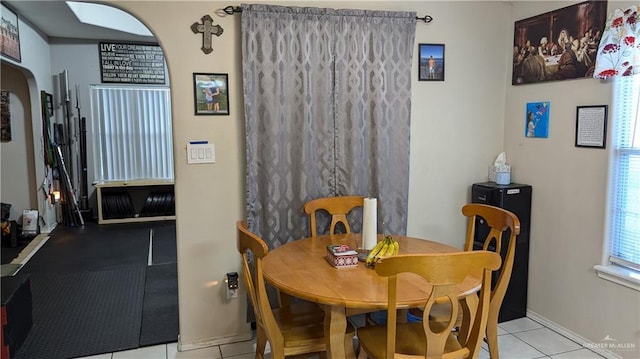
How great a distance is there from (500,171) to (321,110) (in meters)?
1.46

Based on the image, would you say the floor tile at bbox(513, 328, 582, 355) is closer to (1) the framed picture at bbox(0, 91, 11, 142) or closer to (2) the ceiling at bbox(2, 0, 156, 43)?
(2) the ceiling at bbox(2, 0, 156, 43)

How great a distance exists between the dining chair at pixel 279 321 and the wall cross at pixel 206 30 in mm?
1210

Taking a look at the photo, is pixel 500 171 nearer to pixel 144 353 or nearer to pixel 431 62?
pixel 431 62

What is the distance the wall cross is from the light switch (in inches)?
22.4

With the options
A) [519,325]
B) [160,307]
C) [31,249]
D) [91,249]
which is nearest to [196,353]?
[160,307]

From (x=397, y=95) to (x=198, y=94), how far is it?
1.32 metres

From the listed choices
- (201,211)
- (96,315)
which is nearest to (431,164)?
(201,211)

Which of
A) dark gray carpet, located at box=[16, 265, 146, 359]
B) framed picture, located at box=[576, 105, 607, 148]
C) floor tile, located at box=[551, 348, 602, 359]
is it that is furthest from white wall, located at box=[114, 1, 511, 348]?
floor tile, located at box=[551, 348, 602, 359]

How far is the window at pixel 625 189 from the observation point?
2654 millimetres

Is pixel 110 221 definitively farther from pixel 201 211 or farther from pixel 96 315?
pixel 201 211

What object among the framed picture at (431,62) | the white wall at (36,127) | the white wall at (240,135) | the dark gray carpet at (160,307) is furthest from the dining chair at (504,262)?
the white wall at (36,127)

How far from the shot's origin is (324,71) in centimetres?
300

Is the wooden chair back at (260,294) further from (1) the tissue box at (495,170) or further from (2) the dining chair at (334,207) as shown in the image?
(1) the tissue box at (495,170)

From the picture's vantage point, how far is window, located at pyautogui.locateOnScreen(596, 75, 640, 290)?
2654 millimetres
